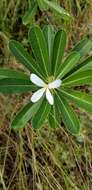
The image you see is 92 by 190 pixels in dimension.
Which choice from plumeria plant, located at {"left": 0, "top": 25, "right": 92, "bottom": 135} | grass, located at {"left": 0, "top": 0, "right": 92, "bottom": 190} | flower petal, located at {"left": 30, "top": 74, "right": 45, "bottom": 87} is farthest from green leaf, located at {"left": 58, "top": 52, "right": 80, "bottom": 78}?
→ grass, located at {"left": 0, "top": 0, "right": 92, "bottom": 190}

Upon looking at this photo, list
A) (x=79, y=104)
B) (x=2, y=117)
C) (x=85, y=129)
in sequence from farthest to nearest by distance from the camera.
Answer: (x=85, y=129), (x=2, y=117), (x=79, y=104)

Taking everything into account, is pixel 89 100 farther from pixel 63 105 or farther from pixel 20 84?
pixel 20 84

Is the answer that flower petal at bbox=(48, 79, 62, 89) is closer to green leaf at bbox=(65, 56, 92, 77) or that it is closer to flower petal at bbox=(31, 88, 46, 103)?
flower petal at bbox=(31, 88, 46, 103)

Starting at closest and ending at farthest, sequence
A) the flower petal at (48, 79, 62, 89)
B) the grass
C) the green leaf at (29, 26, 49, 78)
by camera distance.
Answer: the flower petal at (48, 79, 62, 89) < the green leaf at (29, 26, 49, 78) < the grass

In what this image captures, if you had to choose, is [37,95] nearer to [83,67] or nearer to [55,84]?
[55,84]

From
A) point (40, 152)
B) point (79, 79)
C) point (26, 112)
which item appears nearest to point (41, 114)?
point (26, 112)

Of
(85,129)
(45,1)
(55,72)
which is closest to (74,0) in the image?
(85,129)

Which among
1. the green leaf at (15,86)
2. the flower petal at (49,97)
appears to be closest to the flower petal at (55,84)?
the flower petal at (49,97)
